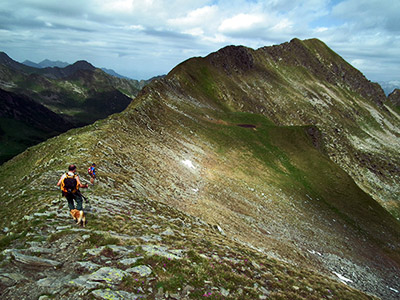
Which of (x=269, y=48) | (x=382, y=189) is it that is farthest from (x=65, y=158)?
(x=269, y=48)

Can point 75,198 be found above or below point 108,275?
above

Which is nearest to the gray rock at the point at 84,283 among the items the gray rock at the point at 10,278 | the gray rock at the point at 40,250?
the gray rock at the point at 10,278

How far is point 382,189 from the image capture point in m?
87.1

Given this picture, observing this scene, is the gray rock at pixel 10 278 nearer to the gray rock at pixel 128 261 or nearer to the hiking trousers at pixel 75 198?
the gray rock at pixel 128 261

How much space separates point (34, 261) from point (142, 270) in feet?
14.7

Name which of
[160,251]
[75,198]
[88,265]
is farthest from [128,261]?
[75,198]

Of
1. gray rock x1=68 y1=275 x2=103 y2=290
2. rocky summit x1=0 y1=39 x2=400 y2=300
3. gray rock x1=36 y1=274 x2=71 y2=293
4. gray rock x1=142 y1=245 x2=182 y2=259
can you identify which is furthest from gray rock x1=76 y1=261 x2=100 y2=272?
gray rock x1=142 y1=245 x2=182 y2=259

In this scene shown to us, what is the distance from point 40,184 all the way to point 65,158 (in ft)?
17.3

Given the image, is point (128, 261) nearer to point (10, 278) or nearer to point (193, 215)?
point (10, 278)

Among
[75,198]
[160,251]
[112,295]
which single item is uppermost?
[75,198]

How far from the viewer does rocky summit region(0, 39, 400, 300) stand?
10.0 m

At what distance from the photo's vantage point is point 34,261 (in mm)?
9469

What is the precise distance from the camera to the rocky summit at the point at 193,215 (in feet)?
32.9

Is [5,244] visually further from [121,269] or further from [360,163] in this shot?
[360,163]
